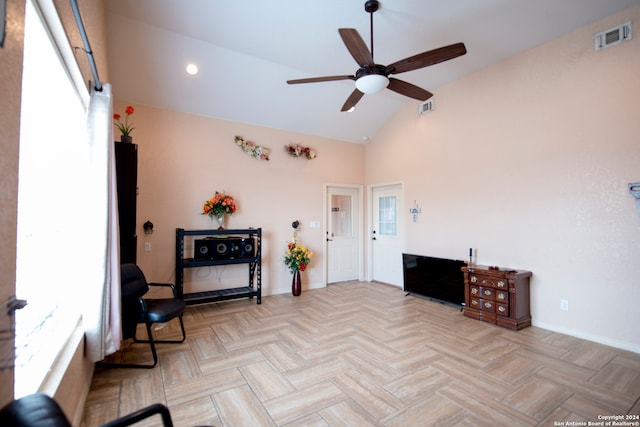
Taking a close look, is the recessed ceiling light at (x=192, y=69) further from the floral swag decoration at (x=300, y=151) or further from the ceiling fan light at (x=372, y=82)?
the ceiling fan light at (x=372, y=82)

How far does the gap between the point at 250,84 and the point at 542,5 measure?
3625 mm

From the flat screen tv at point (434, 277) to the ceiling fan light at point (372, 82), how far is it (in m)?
2.97

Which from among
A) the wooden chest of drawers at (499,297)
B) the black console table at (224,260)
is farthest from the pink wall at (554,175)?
the black console table at (224,260)

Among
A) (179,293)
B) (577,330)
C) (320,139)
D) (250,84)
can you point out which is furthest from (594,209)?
(179,293)

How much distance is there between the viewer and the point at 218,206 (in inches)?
175

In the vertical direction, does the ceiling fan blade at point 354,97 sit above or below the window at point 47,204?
above

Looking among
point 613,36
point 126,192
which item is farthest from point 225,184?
point 613,36

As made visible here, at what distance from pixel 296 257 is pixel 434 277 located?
2333 mm

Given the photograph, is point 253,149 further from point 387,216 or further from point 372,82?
point 387,216

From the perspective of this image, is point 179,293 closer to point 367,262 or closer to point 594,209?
point 367,262

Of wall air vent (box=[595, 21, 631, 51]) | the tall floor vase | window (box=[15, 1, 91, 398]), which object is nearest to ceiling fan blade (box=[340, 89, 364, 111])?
window (box=[15, 1, 91, 398])

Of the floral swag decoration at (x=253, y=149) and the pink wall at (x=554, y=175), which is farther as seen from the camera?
the floral swag decoration at (x=253, y=149)

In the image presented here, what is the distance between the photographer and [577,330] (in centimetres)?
328

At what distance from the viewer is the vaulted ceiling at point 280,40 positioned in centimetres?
304
